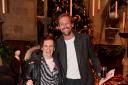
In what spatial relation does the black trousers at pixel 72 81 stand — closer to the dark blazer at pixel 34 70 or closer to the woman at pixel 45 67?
the woman at pixel 45 67

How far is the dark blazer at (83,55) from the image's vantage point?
3.21 meters

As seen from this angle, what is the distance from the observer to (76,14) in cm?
804

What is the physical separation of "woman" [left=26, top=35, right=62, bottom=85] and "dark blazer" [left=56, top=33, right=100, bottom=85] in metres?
0.10

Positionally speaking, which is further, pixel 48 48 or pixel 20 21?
pixel 20 21

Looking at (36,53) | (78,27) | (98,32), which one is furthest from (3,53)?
(98,32)

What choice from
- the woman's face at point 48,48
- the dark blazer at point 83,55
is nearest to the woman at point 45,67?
the woman's face at point 48,48

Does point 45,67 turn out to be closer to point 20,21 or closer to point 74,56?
point 74,56

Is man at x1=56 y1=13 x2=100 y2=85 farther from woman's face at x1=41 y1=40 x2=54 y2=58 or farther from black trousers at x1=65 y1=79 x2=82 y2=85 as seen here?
woman's face at x1=41 y1=40 x2=54 y2=58

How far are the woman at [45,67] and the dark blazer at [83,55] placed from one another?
0.33 ft

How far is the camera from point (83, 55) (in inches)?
127

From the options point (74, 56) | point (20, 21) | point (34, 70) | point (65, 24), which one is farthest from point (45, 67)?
point (20, 21)

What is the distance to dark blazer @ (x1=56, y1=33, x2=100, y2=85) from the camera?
3213 millimetres

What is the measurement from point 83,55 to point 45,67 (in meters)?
0.38

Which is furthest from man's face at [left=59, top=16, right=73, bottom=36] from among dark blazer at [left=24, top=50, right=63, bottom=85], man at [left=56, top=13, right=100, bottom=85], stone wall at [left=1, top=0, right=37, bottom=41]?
stone wall at [left=1, top=0, right=37, bottom=41]
